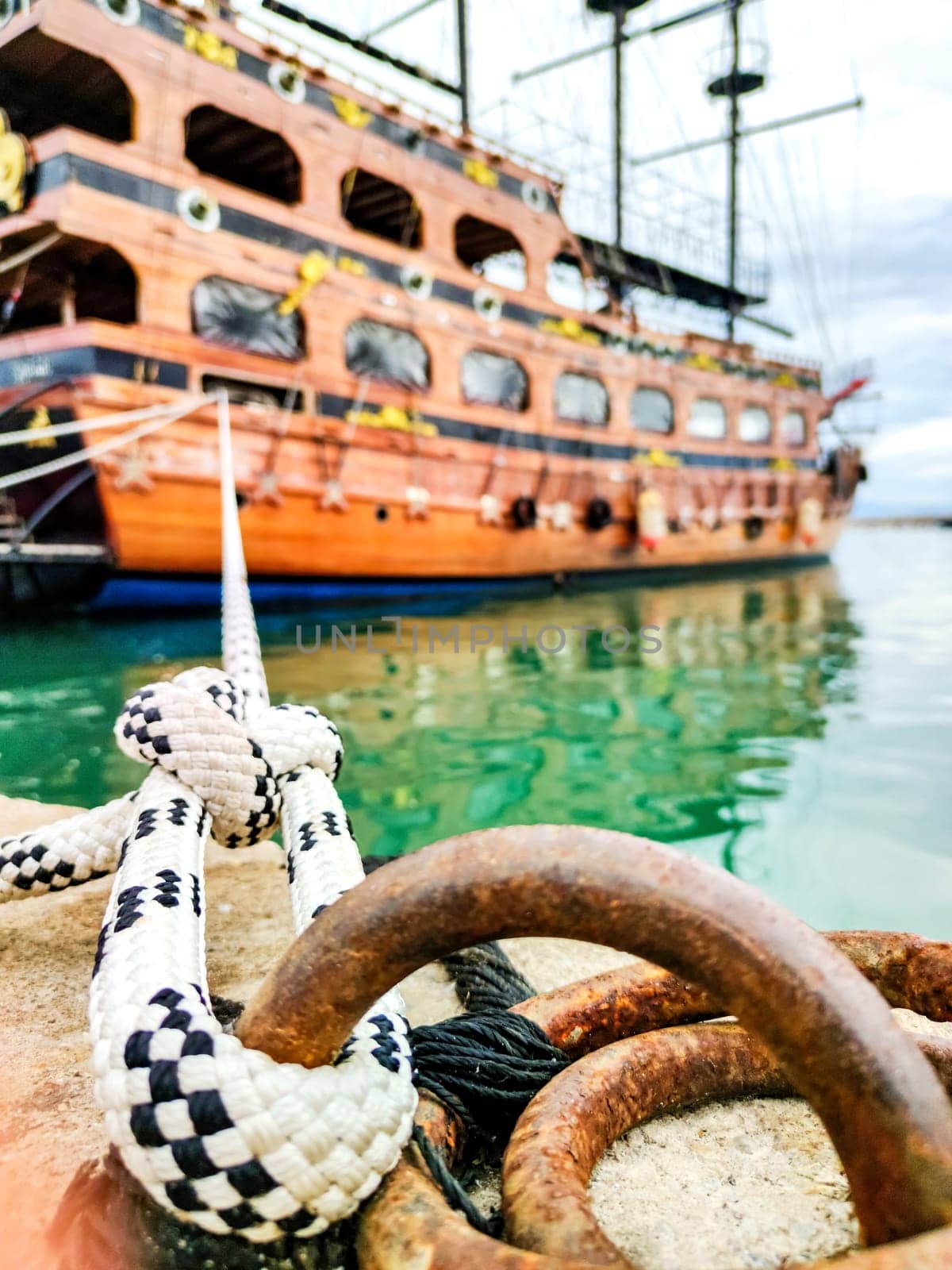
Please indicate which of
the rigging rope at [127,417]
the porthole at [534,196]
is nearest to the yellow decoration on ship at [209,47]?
the rigging rope at [127,417]

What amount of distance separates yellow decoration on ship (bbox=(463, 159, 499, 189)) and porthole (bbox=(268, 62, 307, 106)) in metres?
2.14

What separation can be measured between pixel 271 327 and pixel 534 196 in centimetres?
427

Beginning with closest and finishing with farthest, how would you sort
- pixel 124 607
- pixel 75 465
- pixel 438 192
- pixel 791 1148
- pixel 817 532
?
pixel 791 1148 < pixel 75 465 < pixel 124 607 < pixel 438 192 < pixel 817 532

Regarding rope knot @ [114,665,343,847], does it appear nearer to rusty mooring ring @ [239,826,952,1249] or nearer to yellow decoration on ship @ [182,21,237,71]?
rusty mooring ring @ [239,826,952,1249]

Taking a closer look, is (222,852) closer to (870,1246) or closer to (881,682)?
(870,1246)

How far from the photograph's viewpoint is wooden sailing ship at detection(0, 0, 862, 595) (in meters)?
6.48

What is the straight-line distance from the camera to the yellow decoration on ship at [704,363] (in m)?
12.8

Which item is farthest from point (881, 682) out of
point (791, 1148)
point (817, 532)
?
point (817, 532)

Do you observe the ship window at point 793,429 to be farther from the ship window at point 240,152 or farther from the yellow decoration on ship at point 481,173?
the ship window at point 240,152

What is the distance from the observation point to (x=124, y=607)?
7.32 m

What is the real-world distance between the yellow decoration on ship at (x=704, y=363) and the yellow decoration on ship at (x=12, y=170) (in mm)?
9151

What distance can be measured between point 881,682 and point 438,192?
6.61 metres

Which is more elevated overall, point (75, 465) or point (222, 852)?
point (75, 465)

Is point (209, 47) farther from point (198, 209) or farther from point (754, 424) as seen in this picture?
point (754, 424)
